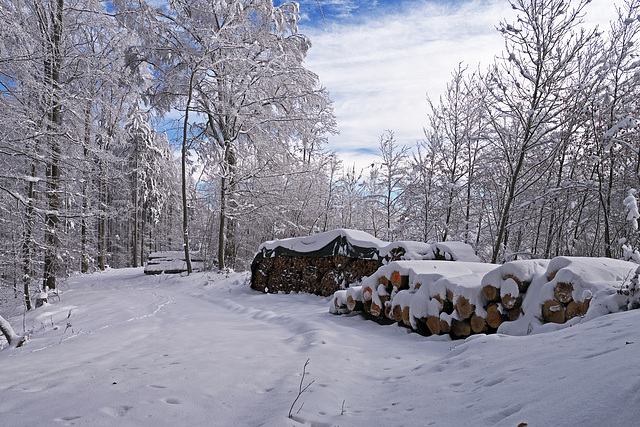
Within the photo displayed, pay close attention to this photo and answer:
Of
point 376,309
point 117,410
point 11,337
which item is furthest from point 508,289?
point 11,337

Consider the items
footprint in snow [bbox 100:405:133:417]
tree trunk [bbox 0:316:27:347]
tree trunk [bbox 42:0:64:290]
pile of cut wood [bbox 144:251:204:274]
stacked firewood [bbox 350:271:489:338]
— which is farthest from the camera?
pile of cut wood [bbox 144:251:204:274]

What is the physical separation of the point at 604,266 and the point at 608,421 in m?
2.84

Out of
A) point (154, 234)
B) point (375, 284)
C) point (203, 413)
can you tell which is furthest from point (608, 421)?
point (154, 234)

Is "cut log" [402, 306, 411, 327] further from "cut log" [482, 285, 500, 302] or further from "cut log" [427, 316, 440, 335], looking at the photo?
"cut log" [482, 285, 500, 302]

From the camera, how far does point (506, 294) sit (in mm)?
3531

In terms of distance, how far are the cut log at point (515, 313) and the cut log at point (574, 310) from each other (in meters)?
0.38

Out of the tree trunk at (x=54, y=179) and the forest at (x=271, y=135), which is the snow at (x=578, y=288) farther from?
the tree trunk at (x=54, y=179)

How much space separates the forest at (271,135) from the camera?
6.98m

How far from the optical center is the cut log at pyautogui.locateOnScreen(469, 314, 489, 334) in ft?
12.1

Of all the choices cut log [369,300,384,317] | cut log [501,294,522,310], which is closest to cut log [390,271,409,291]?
cut log [369,300,384,317]

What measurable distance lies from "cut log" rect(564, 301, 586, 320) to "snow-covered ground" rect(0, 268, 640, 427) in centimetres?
46

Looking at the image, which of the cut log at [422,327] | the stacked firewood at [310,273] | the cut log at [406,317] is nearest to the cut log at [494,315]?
the cut log at [422,327]

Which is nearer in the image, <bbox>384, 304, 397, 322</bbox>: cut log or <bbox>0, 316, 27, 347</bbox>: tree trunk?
<bbox>0, 316, 27, 347</bbox>: tree trunk

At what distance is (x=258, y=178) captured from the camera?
502 inches
